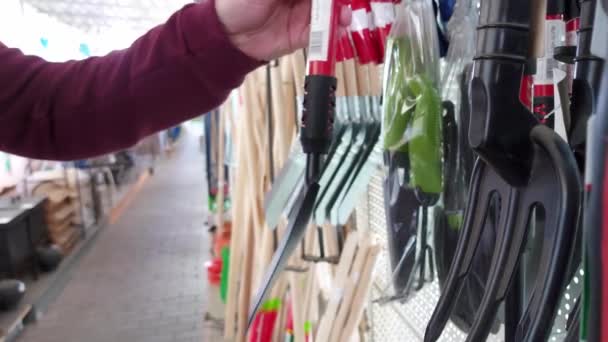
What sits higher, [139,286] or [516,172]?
[516,172]

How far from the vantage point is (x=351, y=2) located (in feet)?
1.76

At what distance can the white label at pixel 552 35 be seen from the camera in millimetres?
332

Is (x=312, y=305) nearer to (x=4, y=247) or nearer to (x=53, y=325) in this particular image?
(x=53, y=325)

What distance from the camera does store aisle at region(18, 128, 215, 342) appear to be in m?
2.64

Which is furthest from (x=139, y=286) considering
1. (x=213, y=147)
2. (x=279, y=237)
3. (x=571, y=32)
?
(x=571, y=32)

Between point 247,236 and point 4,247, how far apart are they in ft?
7.63

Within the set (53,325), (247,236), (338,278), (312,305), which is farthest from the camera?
(53,325)

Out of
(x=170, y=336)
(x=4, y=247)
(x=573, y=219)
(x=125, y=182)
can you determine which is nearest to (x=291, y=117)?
(x=573, y=219)

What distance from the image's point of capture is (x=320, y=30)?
1.36 feet

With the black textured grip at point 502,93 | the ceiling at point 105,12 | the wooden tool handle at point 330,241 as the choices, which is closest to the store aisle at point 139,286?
the wooden tool handle at point 330,241

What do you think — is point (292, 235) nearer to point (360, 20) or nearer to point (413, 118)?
point (413, 118)

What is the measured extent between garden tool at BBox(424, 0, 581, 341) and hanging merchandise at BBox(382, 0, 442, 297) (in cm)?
15

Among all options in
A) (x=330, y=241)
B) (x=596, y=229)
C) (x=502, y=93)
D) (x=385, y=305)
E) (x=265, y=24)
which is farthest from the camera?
(x=330, y=241)

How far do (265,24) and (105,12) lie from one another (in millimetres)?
1777
